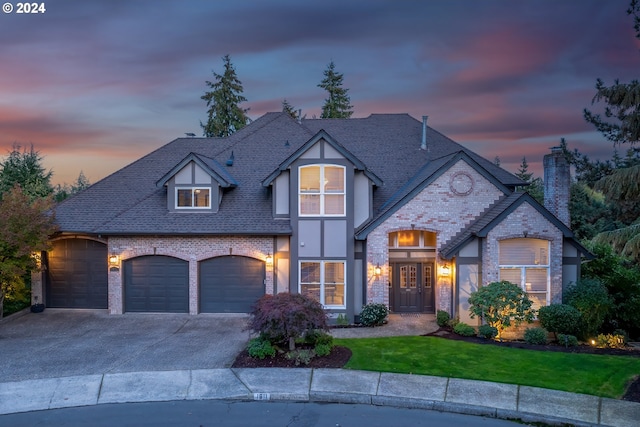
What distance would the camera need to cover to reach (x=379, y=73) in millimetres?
21906

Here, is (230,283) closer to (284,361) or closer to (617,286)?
(284,361)

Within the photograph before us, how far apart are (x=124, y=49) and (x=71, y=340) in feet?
37.9

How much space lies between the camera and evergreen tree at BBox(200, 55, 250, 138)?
3903cm

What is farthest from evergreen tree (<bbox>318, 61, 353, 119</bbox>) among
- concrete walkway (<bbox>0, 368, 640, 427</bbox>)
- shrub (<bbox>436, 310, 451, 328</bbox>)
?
concrete walkway (<bbox>0, 368, 640, 427</bbox>)

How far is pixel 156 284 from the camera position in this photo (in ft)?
58.9

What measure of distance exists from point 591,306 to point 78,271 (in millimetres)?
18991

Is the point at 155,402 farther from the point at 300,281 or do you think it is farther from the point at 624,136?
the point at 624,136

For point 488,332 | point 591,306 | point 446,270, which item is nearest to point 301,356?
point 488,332

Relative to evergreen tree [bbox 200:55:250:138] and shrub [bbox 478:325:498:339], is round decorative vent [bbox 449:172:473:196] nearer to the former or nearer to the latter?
shrub [bbox 478:325:498:339]

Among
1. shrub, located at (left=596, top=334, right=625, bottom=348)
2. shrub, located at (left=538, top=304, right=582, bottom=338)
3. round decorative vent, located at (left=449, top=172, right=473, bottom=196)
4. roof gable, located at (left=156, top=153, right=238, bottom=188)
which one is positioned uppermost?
roof gable, located at (left=156, top=153, right=238, bottom=188)

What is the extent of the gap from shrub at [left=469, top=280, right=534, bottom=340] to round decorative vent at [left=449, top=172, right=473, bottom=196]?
12.7 ft

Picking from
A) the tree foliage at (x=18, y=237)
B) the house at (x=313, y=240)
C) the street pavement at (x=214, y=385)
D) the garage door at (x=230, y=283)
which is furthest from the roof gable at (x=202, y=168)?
the street pavement at (x=214, y=385)

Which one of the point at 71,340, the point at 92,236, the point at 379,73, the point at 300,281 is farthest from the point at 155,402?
the point at 379,73

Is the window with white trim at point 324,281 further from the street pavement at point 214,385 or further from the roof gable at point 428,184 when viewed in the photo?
the street pavement at point 214,385
